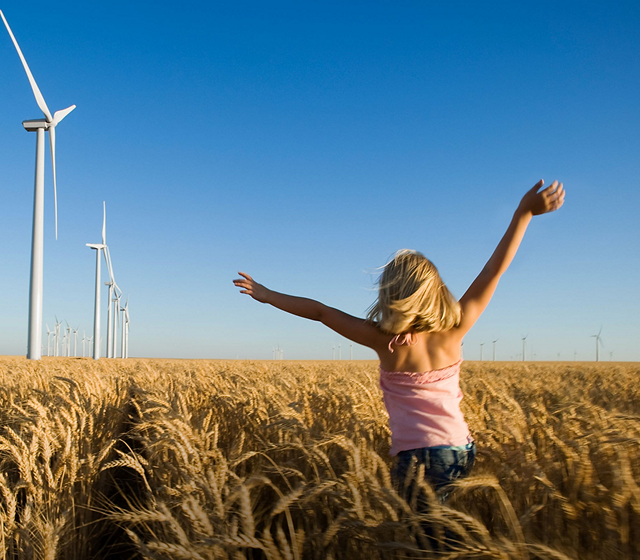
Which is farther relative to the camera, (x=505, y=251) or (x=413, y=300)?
(x=505, y=251)

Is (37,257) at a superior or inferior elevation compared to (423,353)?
superior

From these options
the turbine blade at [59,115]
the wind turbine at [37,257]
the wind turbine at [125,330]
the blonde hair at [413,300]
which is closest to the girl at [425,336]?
the blonde hair at [413,300]

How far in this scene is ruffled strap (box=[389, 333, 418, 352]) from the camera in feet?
9.04

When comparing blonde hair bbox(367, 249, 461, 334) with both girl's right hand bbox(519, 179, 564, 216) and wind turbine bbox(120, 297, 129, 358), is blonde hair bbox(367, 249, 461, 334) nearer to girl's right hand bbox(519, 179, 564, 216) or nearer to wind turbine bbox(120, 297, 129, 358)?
girl's right hand bbox(519, 179, 564, 216)

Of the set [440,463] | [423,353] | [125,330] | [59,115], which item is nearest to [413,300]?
[423,353]

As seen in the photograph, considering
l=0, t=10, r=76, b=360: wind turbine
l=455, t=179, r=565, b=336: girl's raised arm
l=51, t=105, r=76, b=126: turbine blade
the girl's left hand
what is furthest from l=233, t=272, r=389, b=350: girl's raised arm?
l=51, t=105, r=76, b=126: turbine blade

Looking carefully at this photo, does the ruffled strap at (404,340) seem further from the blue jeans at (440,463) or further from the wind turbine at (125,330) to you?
the wind turbine at (125,330)

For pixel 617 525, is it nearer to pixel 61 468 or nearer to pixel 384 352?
pixel 384 352

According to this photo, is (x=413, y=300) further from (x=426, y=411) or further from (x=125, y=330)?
(x=125, y=330)

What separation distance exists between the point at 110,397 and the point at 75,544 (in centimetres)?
291

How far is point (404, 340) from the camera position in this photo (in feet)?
9.05

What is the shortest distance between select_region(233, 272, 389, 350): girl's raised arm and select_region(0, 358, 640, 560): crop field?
0.58 m

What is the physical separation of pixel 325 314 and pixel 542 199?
4.89 feet

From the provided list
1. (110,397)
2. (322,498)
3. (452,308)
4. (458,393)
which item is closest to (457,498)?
(322,498)
